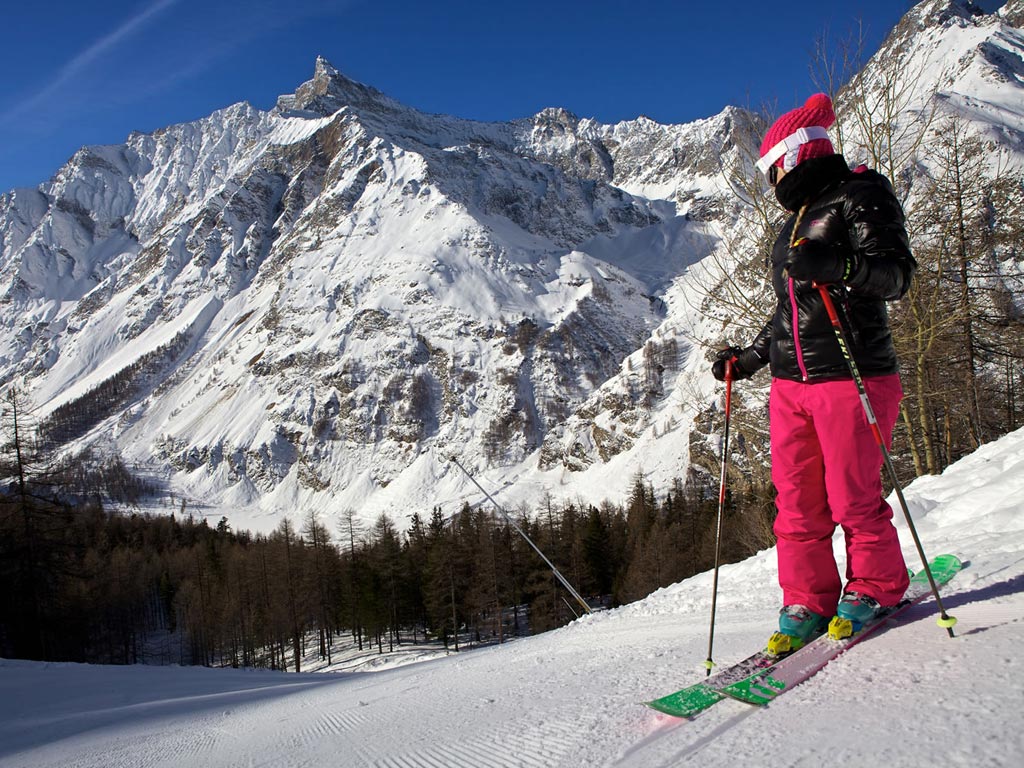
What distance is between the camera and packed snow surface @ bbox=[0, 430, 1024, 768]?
4.80ft

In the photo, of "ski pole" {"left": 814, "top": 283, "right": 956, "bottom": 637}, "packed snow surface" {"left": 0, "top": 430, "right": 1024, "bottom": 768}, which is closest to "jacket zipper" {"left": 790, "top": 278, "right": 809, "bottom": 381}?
"ski pole" {"left": 814, "top": 283, "right": 956, "bottom": 637}

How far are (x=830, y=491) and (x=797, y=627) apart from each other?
545 mm

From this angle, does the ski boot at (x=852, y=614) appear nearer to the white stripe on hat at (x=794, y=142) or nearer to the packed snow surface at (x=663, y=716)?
the packed snow surface at (x=663, y=716)

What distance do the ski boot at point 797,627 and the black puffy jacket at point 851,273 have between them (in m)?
0.94

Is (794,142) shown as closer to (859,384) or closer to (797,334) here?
(797,334)

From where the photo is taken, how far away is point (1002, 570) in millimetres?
2746

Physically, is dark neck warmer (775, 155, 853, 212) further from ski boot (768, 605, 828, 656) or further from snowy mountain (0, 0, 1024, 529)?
snowy mountain (0, 0, 1024, 529)

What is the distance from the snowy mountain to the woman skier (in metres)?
67.4

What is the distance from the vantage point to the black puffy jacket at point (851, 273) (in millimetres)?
2229

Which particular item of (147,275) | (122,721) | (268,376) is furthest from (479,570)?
(147,275)

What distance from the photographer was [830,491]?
2.38 metres

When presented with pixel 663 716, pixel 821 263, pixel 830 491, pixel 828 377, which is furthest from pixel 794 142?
pixel 663 716

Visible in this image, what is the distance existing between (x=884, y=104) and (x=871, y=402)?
6.75m

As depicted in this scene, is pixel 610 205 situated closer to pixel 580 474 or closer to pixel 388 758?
pixel 580 474
